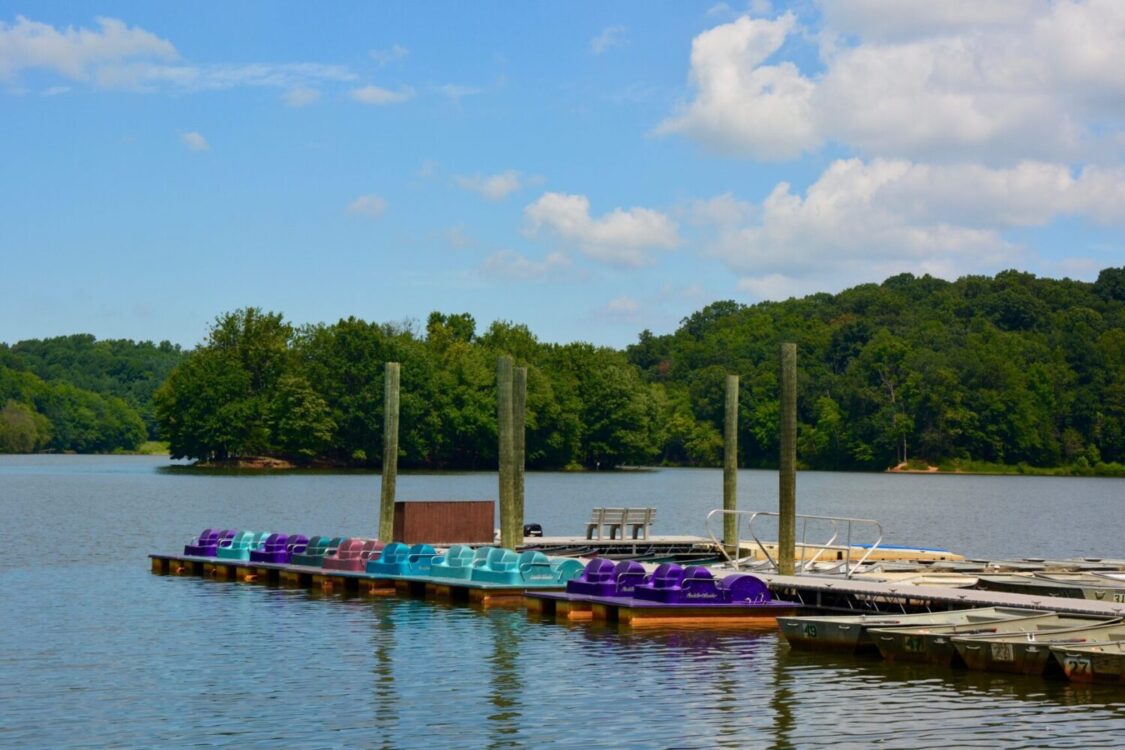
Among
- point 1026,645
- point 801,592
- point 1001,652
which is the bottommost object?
point 1001,652

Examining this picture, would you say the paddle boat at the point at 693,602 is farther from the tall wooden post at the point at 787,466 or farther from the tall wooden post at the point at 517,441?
the tall wooden post at the point at 517,441

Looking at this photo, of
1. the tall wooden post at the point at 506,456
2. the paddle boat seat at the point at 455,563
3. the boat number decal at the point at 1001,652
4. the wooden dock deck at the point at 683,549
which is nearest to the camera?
the boat number decal at the point at 1001,652

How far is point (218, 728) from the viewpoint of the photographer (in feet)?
59.1

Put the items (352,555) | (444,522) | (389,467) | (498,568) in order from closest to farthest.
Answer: (498,568) < (352,555) < (389,467) < (444,522)

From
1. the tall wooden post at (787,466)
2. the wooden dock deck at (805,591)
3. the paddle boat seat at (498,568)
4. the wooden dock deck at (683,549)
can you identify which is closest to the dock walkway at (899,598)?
the wooden dock deck at (805,591)

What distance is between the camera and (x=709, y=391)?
170125 mm

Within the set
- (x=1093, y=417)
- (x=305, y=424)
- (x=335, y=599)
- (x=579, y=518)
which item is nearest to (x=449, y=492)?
(x=579, y=518)

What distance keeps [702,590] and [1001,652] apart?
651cm

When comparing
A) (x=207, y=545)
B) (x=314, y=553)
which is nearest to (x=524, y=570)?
(x=314, y=553)

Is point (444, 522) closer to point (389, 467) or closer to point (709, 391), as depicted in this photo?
point (389, 467)

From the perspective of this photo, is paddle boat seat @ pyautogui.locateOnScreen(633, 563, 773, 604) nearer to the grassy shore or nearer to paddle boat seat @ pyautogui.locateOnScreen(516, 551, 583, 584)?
paddle boat seat @ pyautogui.locateOnScreen(516, 551, 583, 584)

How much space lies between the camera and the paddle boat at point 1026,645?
21.4 meters

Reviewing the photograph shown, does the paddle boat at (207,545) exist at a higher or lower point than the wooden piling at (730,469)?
lower

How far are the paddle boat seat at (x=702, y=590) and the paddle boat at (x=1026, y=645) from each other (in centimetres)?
548
